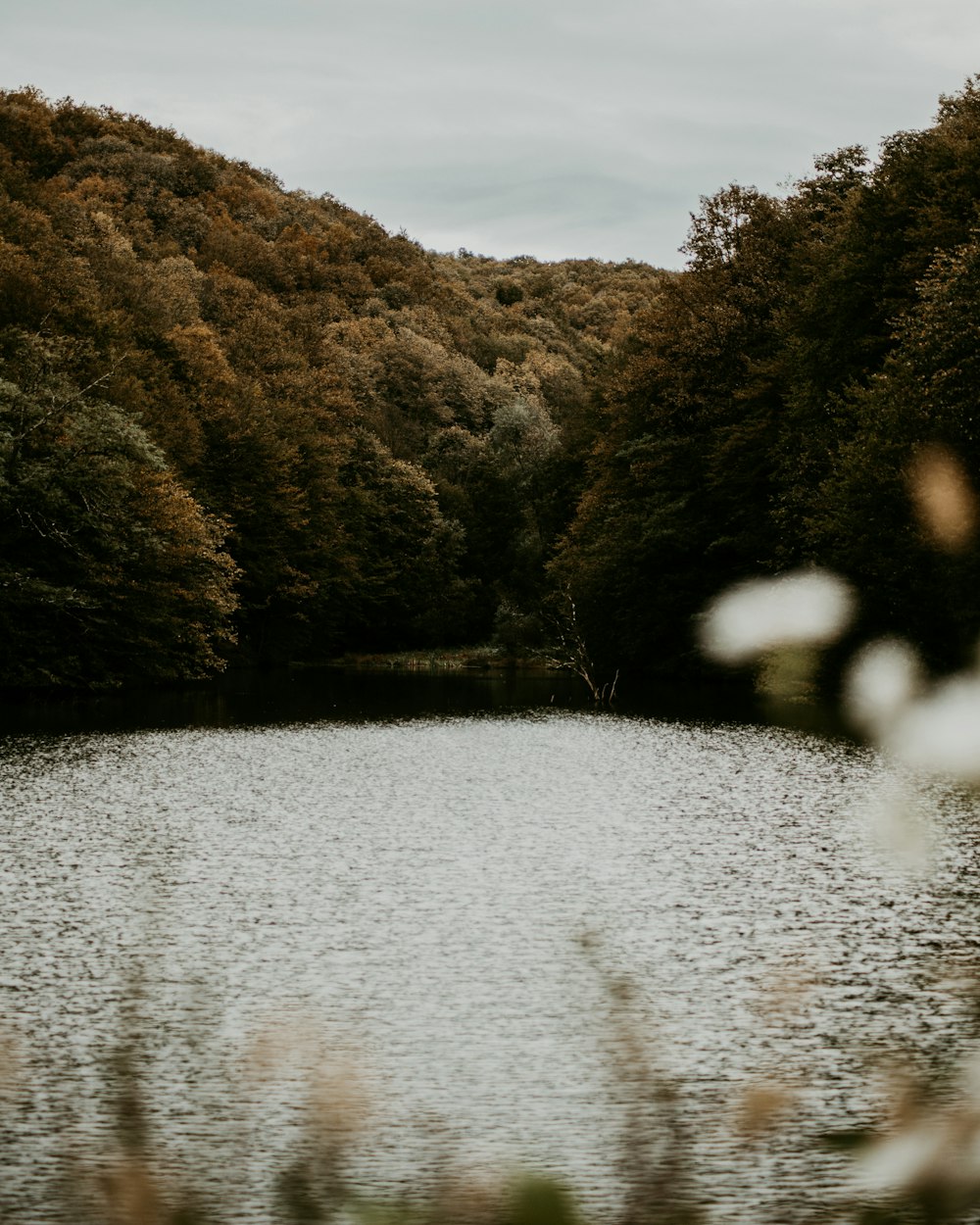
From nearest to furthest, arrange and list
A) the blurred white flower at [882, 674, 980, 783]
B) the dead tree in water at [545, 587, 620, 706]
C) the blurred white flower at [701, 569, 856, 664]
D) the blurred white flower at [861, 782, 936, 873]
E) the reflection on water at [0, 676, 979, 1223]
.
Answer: the reflection on water at [0, 676, 979, 1223]
the blurred white flower at [861, 782, 936, 873]
the blurred white flower at [882, 674, 980, 783]
the blurred white flower at [701, 569, 856, 664]
the dead tree in water at [545, 587, 620, 706]

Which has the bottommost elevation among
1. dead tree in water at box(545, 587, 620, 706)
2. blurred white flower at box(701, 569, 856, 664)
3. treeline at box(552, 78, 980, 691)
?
dead tree in water at box(545, 587, 620, 706)

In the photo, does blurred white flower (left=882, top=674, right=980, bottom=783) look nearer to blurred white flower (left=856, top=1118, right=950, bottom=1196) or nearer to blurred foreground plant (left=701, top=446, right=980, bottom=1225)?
blurred foreground plant (left=701, top=446, right=980, bottom=1225)

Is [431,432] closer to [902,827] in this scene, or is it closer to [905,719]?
[905,719]

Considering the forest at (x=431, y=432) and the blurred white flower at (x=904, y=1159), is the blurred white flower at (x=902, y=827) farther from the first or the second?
the forest at (x=431, y=432)

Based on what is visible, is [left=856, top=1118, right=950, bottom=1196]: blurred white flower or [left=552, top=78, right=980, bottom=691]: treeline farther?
[left=552, top=78, right=980, bottom=691]: treeline

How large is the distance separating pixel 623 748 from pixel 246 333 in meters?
64.5

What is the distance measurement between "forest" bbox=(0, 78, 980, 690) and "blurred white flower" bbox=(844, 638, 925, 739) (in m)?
0.80

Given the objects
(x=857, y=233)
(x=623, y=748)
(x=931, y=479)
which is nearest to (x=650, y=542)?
(x=857, y=233)

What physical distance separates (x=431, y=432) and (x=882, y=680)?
202ft

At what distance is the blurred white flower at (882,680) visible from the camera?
45.0 m

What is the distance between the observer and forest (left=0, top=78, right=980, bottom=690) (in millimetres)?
44969

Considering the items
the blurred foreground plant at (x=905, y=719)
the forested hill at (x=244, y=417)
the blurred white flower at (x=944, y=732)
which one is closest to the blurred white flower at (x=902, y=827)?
the blurred foreground plant at (x=905, y=719)

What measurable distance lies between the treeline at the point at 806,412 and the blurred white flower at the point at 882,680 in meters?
0.69

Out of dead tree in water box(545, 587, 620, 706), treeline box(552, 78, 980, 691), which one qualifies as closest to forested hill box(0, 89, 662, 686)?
dead tree in water box(545, 587, 620, 706)
